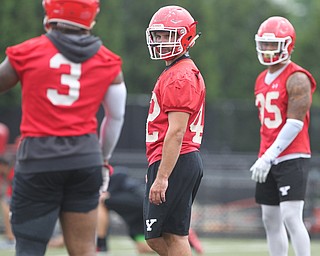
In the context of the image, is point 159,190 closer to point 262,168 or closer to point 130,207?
point 262,168

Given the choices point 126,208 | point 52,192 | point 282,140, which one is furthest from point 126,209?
point 52,192

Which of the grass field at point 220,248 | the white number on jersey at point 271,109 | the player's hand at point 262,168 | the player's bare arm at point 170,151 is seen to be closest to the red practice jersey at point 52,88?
the player's bare arm at point 170,151

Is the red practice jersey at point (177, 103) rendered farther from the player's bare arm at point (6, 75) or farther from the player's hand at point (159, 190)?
the player's bare arm at point (6, 75)

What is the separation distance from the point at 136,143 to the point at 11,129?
2.97 meters

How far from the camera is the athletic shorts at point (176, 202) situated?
598 centimetres

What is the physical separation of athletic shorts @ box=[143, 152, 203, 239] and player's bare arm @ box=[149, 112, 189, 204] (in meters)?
0.14

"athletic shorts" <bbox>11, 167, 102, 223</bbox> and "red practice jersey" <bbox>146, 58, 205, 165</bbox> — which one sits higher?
"red practice jersey" <bbox>146, 58, 205, 165</bbox>

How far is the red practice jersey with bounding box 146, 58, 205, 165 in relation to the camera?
19.2 feet

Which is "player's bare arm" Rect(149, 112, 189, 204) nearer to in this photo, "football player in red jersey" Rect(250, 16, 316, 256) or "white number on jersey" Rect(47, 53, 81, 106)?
"white number on jersey" Rect(47, 53, 81, 106)

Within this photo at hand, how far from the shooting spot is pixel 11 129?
2189cm

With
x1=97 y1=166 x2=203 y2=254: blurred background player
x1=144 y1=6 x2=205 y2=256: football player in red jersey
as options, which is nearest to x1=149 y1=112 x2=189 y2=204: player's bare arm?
x1=144 y1=6 x2=205 y2=256: football player in red jersey

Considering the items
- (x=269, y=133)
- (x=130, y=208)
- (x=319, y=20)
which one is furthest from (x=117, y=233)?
(x=319, y=20)

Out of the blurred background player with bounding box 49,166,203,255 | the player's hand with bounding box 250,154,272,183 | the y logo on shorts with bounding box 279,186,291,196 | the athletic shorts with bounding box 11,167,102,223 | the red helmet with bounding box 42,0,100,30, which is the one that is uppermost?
the red helmet with bounding box 42,0,100,30

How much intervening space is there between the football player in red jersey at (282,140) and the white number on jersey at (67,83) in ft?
6.63
